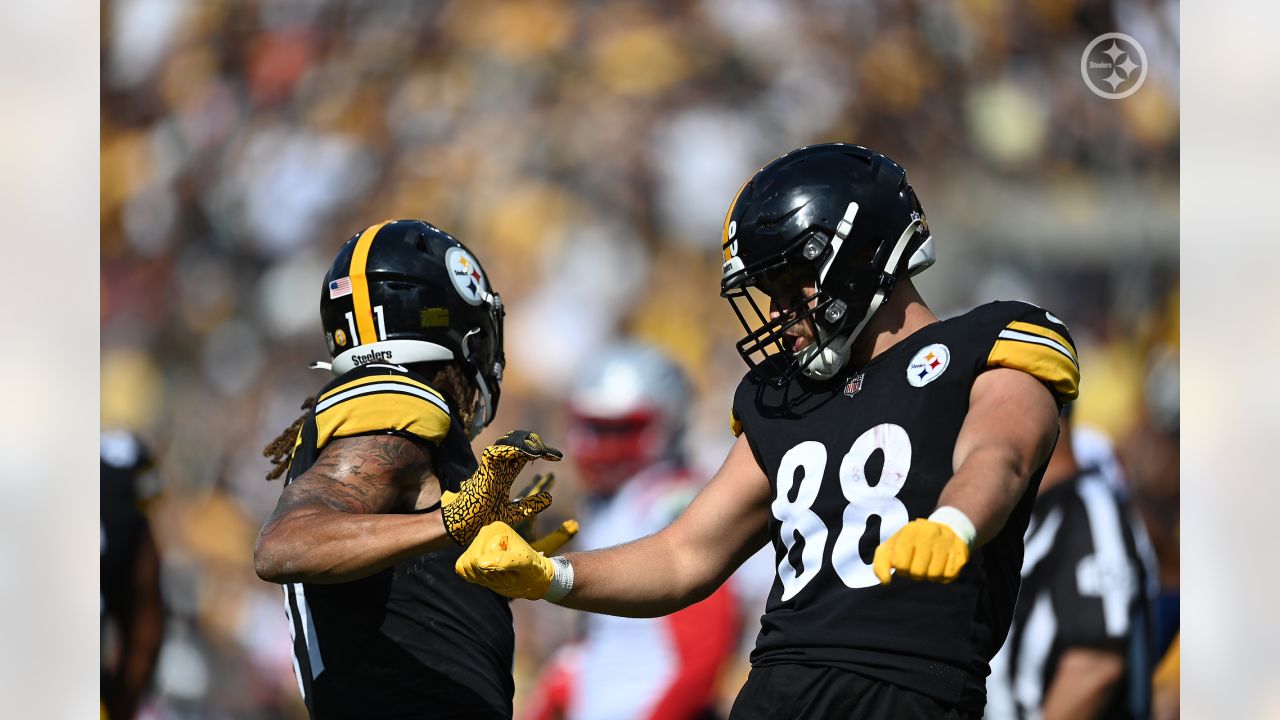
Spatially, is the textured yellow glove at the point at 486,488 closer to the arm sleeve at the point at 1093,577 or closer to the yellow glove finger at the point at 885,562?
the yellow glove finger at the point at 885,562

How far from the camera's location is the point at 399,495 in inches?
104

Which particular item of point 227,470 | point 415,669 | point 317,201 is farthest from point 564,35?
point 415,669

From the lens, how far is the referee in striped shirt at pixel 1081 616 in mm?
4930

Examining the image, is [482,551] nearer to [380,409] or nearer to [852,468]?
[380,409]

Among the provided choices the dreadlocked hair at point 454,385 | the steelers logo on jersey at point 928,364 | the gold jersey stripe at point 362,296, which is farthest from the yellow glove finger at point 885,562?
the gold jersey stripe at point 362,296

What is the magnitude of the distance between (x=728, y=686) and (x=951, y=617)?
317cm

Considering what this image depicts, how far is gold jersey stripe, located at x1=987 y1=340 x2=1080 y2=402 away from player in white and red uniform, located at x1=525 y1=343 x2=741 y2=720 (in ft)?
10.0


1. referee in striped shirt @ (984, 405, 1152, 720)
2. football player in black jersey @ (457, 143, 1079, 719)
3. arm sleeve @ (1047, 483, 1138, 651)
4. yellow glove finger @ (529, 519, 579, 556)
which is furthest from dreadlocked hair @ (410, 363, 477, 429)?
arm sleeve @ (1047, 483, 1138, 651)

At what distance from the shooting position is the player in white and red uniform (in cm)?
525

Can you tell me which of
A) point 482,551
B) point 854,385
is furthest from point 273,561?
point 854,385

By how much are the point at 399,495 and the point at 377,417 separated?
0.17 metres

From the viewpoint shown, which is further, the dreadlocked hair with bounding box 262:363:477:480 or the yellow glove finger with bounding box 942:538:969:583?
the dreadlocked hair with bounding box 262:363:477:480

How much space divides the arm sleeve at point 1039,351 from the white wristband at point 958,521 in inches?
14.9

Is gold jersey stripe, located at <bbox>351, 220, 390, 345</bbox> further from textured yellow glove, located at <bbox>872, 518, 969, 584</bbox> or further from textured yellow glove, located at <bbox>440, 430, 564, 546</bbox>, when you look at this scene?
textured yellow glove, located at <bbox>872, 518, 969, 584</bbox>
